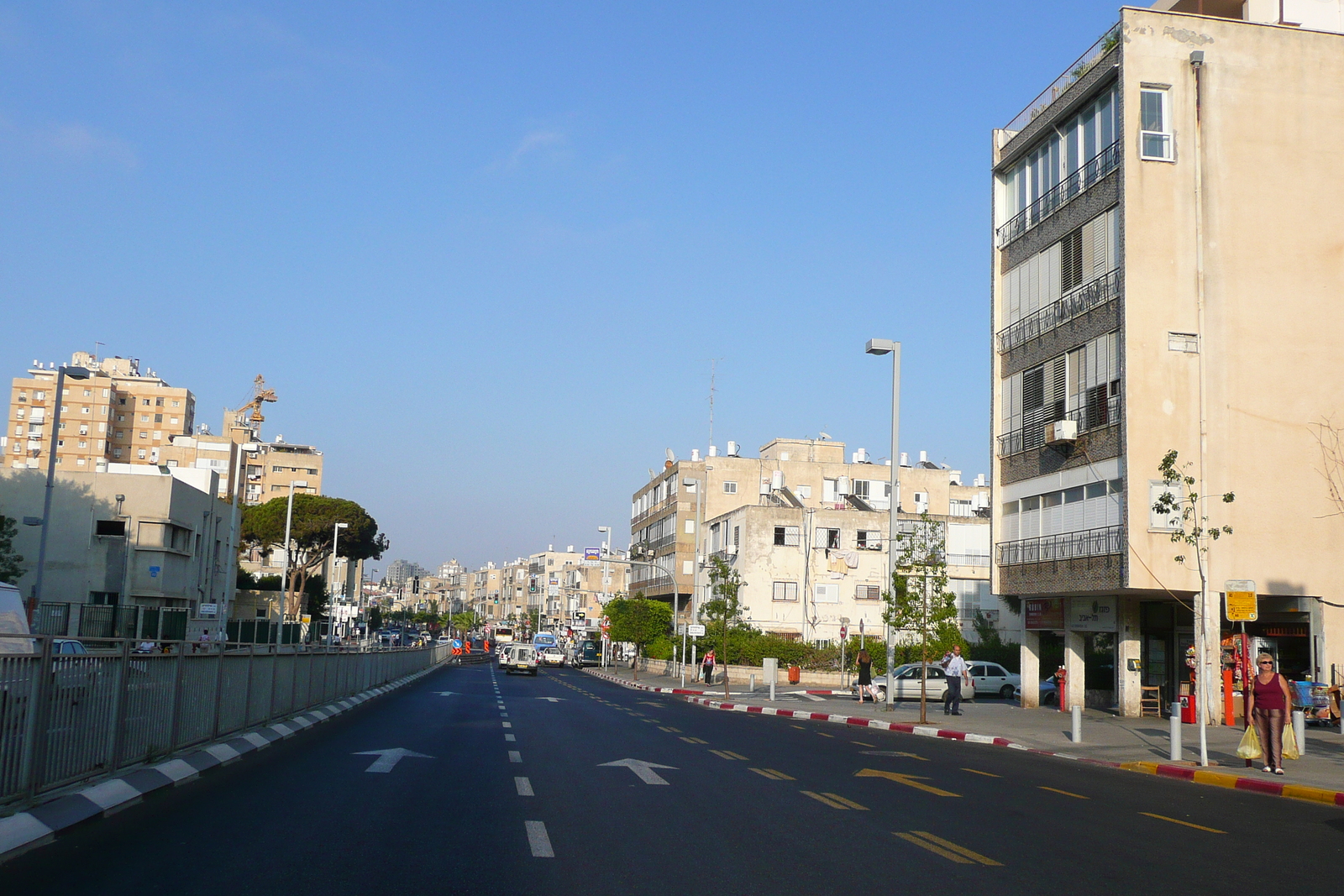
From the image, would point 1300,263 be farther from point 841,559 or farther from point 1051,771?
point 841,559

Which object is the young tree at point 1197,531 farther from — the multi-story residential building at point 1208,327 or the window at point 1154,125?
the window at point 1154,125

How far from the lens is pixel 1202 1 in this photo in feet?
123

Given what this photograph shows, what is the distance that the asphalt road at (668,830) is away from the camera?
26.6 ft

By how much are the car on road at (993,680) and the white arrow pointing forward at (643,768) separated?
35586mm

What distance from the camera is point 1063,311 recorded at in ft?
117

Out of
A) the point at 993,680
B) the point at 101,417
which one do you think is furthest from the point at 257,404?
the point at 993,680

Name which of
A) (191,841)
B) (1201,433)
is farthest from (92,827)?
(1201,433)

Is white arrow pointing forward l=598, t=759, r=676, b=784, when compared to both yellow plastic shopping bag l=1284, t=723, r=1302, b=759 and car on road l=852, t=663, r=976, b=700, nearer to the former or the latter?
yellow plastic shopping bag l=1284, t=723, r=1302, b=759

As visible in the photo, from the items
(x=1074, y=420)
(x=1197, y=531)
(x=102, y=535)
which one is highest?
(x=1074, y=420)

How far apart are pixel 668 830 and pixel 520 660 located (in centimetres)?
6481

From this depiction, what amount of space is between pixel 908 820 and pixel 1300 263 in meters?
27.3

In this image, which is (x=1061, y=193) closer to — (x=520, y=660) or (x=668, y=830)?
(x=668, y=830)

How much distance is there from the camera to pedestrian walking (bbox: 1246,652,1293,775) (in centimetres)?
1853

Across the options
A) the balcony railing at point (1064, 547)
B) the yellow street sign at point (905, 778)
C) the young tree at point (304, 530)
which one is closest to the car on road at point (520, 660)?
the young tree at point (304, 530)
